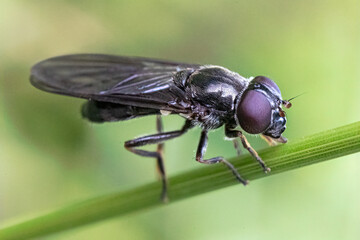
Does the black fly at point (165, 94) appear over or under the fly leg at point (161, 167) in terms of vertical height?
over

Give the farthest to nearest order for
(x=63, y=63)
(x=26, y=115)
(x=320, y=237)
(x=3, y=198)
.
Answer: (x=26, y=115) → (x=3, y=198) → (x=320, y=237) → (x=63, y=63)

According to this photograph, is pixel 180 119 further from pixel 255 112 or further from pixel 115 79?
pixel 255 112

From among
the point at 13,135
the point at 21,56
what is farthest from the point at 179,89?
the point at 21,56

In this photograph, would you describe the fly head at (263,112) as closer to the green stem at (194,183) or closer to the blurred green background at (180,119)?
the green stem at (194,183)

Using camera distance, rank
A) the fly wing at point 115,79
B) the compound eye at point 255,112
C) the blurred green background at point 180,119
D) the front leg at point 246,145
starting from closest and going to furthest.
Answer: the front leg at point 246,145 < the compound eye at point 255,112 < the fly wing at point 115,79 < the blurred green background at point 180,119

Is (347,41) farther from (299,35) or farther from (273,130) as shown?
(273,130)

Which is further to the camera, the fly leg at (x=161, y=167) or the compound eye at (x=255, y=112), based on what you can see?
the fly leg at (x=161, y=167)

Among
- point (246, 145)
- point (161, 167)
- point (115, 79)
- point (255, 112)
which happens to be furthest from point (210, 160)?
point (115, 79)

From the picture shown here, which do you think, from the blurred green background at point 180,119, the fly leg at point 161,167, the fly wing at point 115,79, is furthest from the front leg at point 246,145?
the blurred green background at point 180,119

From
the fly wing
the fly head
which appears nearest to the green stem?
the fly head
